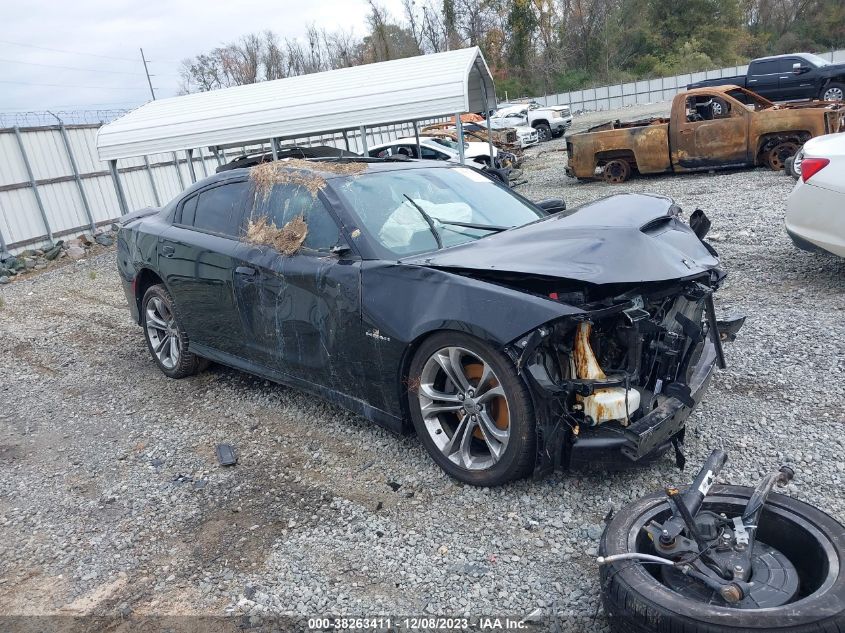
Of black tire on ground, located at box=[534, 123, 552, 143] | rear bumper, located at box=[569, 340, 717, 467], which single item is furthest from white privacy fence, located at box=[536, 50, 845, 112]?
rear bumper, located at box=[569, 340, 717, 467]

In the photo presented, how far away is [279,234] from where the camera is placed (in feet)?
13.8

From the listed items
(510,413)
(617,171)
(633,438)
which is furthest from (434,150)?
(633,438)

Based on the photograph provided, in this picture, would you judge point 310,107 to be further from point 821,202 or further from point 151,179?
point 821,202

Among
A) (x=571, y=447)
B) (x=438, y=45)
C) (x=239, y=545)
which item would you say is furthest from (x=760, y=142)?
Answer: (x=438, y=45)

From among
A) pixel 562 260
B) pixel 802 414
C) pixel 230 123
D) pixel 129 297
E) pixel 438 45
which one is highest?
pixel 438 45

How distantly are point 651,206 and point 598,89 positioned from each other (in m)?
44.8

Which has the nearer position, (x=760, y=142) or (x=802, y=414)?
(x=802, y=414)

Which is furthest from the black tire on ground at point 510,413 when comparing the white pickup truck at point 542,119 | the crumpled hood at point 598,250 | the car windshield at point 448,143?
the white pickup truck at point 542,119

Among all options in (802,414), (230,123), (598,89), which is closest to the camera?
(802,414)

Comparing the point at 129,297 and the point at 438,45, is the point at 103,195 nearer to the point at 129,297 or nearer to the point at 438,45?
the point at 129,297

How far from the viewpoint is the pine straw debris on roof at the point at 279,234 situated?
4.06 metres

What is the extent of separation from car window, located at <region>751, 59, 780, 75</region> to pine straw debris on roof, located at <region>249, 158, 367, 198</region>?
2197cm

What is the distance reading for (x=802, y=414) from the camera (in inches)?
149

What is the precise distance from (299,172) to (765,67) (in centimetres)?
2240
